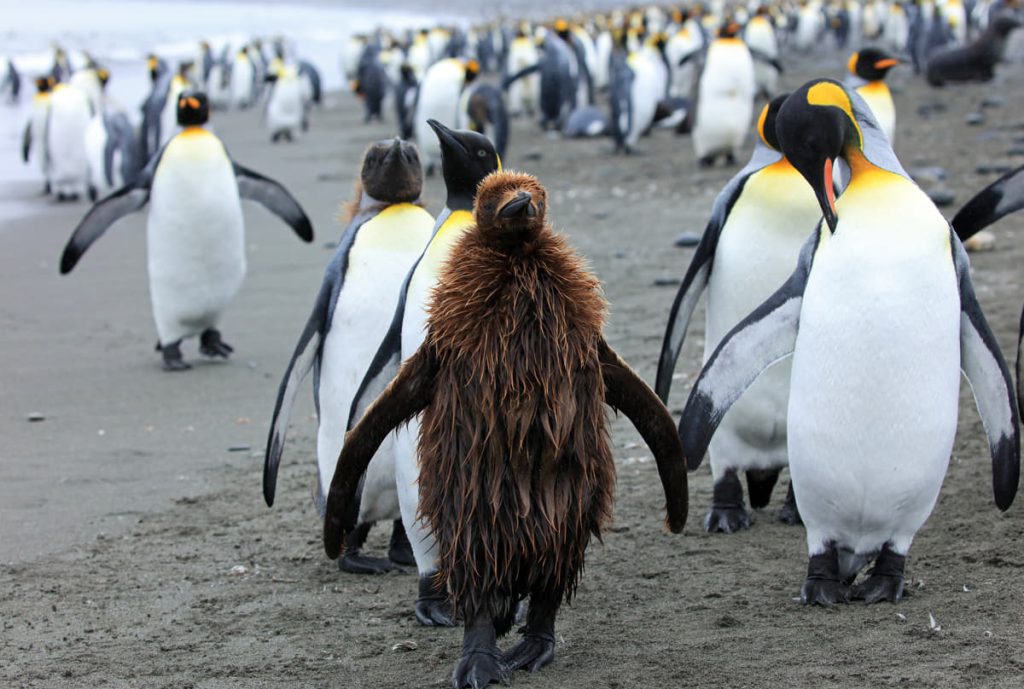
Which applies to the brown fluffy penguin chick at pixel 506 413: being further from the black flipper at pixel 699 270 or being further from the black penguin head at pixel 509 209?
the black flipper at pixel 699 270

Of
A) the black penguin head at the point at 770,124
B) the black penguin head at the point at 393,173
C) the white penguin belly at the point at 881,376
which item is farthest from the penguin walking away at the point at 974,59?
the white penguin belly at the point at 881,376

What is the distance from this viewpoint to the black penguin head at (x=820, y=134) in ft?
12.6

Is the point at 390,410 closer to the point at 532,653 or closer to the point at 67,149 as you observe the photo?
the point at 532,653

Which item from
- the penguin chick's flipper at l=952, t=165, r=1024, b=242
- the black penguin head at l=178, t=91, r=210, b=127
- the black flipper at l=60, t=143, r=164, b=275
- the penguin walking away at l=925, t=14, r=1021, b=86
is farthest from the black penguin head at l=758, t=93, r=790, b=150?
the penguin walking away at l=925, t=14, r=1021, b=86

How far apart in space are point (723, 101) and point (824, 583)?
1061cm

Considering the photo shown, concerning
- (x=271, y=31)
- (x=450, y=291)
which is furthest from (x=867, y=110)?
(x=271, y=31)

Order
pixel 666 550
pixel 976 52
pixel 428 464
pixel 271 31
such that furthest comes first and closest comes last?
pixel 271 31
pixel 976 52
pixel 666 550
pixel 428 464

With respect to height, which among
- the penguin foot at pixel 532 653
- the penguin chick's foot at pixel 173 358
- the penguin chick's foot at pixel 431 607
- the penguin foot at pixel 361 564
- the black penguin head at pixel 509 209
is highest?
the black penguin head at pixel 509 209

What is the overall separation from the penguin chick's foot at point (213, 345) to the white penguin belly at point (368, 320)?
10.6 ft

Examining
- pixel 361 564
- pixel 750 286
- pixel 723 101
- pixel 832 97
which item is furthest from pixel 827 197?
pixel 723 101

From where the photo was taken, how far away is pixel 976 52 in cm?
1995

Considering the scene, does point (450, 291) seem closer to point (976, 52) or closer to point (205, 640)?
point (205, 640)

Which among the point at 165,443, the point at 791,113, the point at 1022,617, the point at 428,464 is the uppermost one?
the point at 791,113

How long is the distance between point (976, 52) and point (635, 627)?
18086 mm
